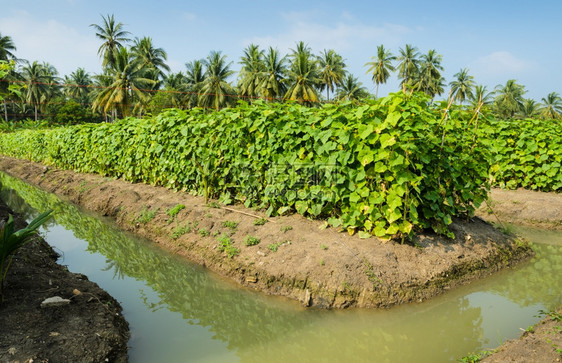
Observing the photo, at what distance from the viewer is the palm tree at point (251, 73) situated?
37.8 m

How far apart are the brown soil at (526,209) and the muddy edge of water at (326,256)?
2.32m

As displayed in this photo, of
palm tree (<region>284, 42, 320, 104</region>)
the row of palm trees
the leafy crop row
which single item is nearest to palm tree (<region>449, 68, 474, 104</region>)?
the row of palm trees

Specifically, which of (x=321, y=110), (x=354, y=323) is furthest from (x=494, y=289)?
(x=321, y=110)

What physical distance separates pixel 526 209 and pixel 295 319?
22.3 feet

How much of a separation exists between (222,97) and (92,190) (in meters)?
27.3

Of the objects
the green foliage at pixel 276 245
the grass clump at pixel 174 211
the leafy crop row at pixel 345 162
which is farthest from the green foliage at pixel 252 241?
the grass clump at pixel 174 211

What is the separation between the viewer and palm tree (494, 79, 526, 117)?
4625 centimetres

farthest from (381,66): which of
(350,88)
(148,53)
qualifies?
(148,53)

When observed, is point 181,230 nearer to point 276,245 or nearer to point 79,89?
point 276,245

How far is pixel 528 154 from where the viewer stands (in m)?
9.27

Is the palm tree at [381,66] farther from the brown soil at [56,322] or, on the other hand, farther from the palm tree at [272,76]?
the brown soil at [56,322]

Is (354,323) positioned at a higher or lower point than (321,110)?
lower

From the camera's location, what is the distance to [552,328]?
119 inches

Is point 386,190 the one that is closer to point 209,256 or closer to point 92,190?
point 209,256
